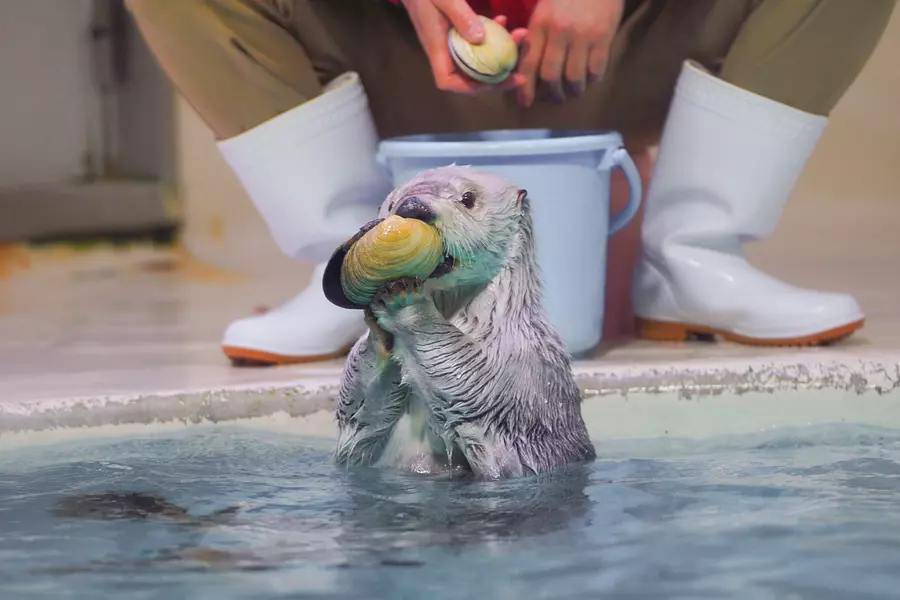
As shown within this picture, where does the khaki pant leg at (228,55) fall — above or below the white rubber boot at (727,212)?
above

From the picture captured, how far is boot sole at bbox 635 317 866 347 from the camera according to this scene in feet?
7.37

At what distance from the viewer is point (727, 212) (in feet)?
7.50

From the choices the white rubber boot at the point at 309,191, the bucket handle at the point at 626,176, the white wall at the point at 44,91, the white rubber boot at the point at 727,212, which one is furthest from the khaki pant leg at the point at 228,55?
the white wall at the point at 44,91

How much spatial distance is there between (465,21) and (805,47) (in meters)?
0.68

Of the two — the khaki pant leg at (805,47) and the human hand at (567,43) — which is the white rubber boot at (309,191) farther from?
the khaki pant leg at (805,47)

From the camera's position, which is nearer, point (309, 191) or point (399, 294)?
point (399, 294)

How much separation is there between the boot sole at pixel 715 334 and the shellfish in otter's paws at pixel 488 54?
2.26 feet

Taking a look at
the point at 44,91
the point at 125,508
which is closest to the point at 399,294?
the point at 125,508

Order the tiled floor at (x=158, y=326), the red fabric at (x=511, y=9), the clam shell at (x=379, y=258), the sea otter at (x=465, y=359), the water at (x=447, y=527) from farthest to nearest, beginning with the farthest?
the red fabric at (x=511, y=9)
the tiled floor at (x=158, y=326)
the sea otter at (x=465, y=359)
the clam shell at (x=379, y=258)
the water at (x=447, y=527)

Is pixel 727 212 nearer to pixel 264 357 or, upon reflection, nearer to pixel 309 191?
pixel 309 191

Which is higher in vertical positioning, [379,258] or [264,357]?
[379,258]

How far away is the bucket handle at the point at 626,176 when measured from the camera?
2.10m

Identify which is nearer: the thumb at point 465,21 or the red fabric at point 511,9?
the thumb at point 465,21

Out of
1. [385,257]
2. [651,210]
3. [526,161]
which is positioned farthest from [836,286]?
[385,257]
